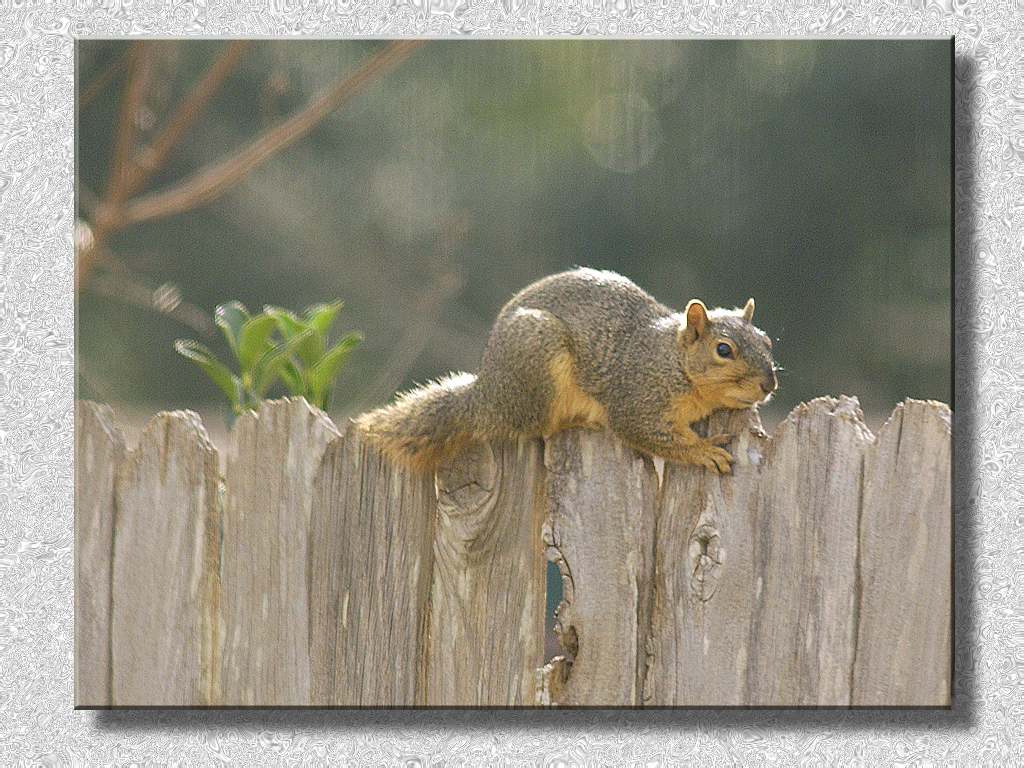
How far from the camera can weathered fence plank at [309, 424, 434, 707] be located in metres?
1.37

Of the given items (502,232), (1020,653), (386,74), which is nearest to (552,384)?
(386,74)

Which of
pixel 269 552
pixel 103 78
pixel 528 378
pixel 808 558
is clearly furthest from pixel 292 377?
pixel 808 558

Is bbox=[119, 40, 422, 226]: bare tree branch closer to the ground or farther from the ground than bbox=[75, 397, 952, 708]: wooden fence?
Result: farther from the ground

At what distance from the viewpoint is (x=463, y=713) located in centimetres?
142

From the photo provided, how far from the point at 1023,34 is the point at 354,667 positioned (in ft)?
4.63

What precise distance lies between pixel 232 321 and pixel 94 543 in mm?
408

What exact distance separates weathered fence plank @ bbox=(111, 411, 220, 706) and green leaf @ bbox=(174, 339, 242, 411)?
3.5 inches

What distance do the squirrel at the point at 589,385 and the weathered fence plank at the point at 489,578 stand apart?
44 mm

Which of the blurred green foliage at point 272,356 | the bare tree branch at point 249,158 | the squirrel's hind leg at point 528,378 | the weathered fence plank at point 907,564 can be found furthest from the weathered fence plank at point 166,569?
the weathered fence plank at point 907,564

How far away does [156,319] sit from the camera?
2107 mm

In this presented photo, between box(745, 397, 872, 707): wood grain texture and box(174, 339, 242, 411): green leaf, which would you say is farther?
box(174, 339, 242, 411): green leaf

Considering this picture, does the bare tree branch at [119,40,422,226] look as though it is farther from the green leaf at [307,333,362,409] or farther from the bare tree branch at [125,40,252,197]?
the green leaf at [307,333,362,409]

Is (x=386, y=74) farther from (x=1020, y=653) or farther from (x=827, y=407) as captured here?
(x=1020, y=653)

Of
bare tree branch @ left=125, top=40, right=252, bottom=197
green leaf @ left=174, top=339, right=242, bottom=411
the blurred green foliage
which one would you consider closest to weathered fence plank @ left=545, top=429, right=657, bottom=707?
the blurred green foliage
